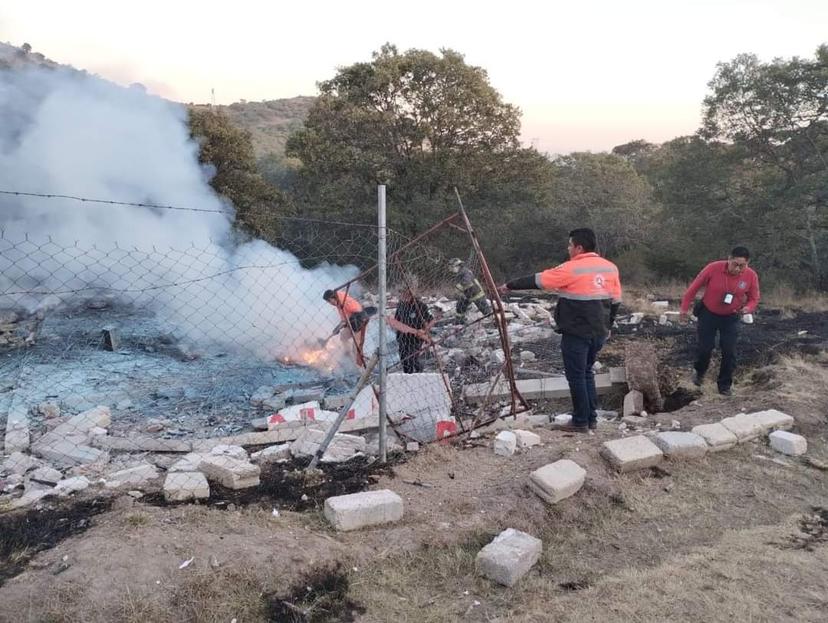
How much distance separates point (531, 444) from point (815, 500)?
2010 mm

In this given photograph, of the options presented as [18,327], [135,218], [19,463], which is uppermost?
[135,218]

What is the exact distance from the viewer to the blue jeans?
514 cm

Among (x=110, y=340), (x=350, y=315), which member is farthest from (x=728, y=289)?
(x=110, y=340)

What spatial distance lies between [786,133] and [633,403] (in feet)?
45.4

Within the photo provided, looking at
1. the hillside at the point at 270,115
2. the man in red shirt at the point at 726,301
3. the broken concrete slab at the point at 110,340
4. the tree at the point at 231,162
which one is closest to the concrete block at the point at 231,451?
the man in red shirt at the point at 726,301

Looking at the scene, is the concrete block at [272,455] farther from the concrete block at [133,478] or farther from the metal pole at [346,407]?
the concrete block at [133,478]

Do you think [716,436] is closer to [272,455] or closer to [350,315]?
[272,455]

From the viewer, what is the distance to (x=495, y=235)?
1933cm

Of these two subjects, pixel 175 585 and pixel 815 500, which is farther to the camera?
pixel 815 500

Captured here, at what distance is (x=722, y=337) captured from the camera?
21.5 feet

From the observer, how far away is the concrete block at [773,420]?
5.34 m

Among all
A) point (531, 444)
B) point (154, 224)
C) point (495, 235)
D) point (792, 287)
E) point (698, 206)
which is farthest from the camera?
point (495, 235)

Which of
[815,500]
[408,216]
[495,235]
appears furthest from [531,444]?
[495,235]

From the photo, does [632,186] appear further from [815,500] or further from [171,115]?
[815,500]
